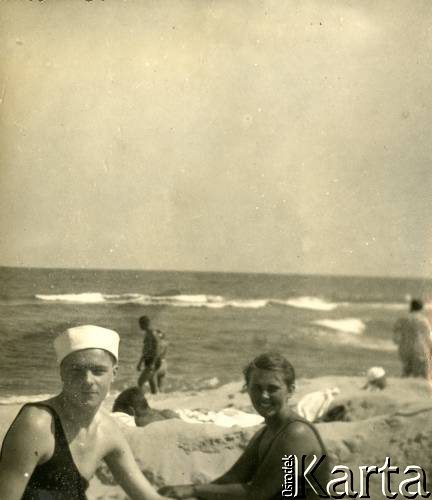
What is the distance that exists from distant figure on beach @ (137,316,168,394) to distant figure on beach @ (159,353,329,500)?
0.98ft

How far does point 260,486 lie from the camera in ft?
8.94

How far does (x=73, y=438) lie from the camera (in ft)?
8.91

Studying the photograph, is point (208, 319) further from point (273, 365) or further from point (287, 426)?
point (287, 426)

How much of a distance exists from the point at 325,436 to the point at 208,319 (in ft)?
1.90

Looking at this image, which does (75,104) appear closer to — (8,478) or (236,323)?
(236,323)

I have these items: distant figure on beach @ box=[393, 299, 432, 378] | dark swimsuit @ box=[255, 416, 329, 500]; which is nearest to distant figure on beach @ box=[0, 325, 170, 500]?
dark swimsuit @ box=[255, 416, 329, 500]

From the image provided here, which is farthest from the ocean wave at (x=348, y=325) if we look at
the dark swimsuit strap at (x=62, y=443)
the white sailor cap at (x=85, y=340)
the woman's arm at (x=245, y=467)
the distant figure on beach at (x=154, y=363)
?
the dark swimsuit strap at (x=62, y=443)

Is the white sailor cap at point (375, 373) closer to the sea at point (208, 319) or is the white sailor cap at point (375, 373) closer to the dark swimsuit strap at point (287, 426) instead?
the sea at point (208, 319)

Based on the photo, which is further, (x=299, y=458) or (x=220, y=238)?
(x=220, y=238)

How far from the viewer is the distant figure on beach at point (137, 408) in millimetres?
2791

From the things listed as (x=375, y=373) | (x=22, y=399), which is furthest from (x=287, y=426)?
(x=22, y=399)

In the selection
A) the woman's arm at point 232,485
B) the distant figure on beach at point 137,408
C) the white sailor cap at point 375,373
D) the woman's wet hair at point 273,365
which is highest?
the woman's wet hair at point 273,365

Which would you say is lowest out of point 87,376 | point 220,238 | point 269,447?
point 269,447

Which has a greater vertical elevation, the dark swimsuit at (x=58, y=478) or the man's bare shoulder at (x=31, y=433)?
the man's bare shoulder at (x=31, y=433)
